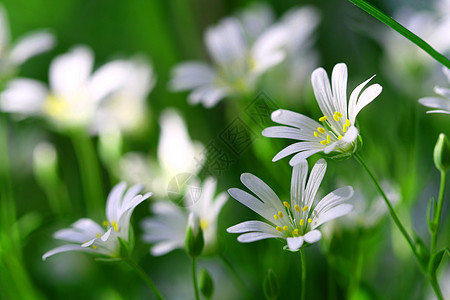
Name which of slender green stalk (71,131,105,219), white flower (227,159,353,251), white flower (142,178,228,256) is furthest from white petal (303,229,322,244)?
slender green stalk (71,131,105,219)

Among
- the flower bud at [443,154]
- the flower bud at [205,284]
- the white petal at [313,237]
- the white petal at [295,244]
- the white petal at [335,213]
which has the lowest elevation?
the flower bud at [205,284]

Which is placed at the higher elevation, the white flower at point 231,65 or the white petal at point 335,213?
the white flower at point 231,65

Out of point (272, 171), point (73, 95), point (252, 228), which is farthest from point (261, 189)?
point (73, 95)

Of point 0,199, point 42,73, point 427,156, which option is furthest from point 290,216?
point 42,73

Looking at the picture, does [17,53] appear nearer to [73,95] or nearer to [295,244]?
[73,95]

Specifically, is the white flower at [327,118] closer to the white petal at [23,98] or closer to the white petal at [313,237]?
the white petal at [313,237]

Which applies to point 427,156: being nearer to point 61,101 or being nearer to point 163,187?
point 163,187

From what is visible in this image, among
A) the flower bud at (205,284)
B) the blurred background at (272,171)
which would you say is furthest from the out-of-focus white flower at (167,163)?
the flower bud at (205,284)
